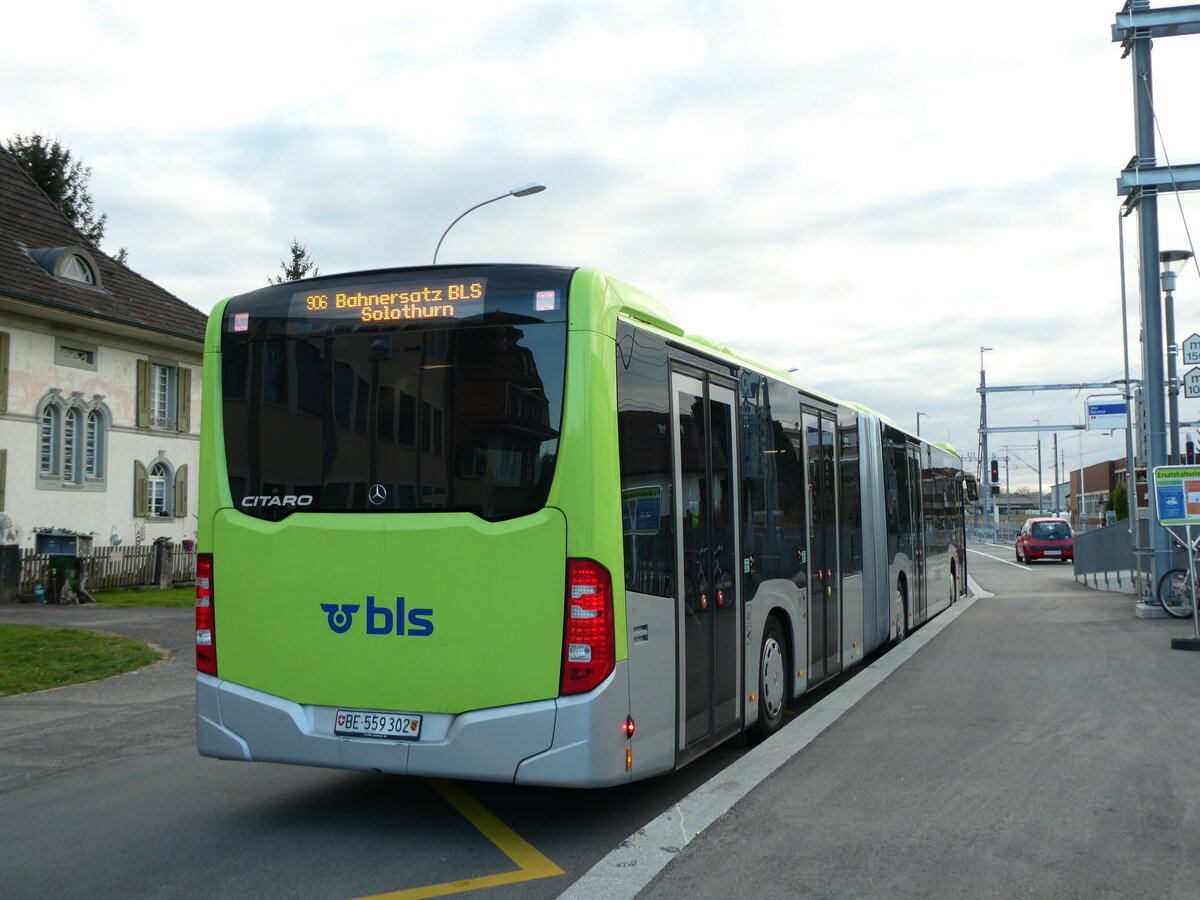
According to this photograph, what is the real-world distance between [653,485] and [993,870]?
242 centimetres

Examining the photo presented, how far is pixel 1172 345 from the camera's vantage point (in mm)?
25672

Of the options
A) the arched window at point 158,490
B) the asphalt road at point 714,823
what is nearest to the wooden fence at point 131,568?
the arched window at point 158,490

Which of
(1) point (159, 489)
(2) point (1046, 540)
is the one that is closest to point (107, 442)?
(1) point (159, 489)

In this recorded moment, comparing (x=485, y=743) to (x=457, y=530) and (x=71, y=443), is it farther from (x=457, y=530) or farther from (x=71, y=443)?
(x=71, y=443)

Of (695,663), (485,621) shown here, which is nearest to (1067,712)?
(695,663)

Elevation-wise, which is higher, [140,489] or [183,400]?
[183,400]

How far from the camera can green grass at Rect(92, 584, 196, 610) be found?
22828 mm

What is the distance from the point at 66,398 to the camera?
29.5 m

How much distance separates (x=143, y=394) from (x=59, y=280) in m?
3.70

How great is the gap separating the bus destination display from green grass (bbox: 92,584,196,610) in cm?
1678

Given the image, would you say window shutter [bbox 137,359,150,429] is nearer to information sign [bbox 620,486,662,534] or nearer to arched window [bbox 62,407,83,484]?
arched window [bbox 62,407,83,484]

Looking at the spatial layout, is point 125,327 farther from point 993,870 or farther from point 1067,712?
point 993,870

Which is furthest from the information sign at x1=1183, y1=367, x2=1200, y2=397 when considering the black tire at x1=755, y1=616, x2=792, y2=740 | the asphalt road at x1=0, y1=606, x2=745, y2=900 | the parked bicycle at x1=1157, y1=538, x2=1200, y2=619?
the asphalt road at x1=0, y1=606, x2=745, y2=900

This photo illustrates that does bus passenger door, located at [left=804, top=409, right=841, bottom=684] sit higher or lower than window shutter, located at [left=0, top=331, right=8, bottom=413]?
lower
